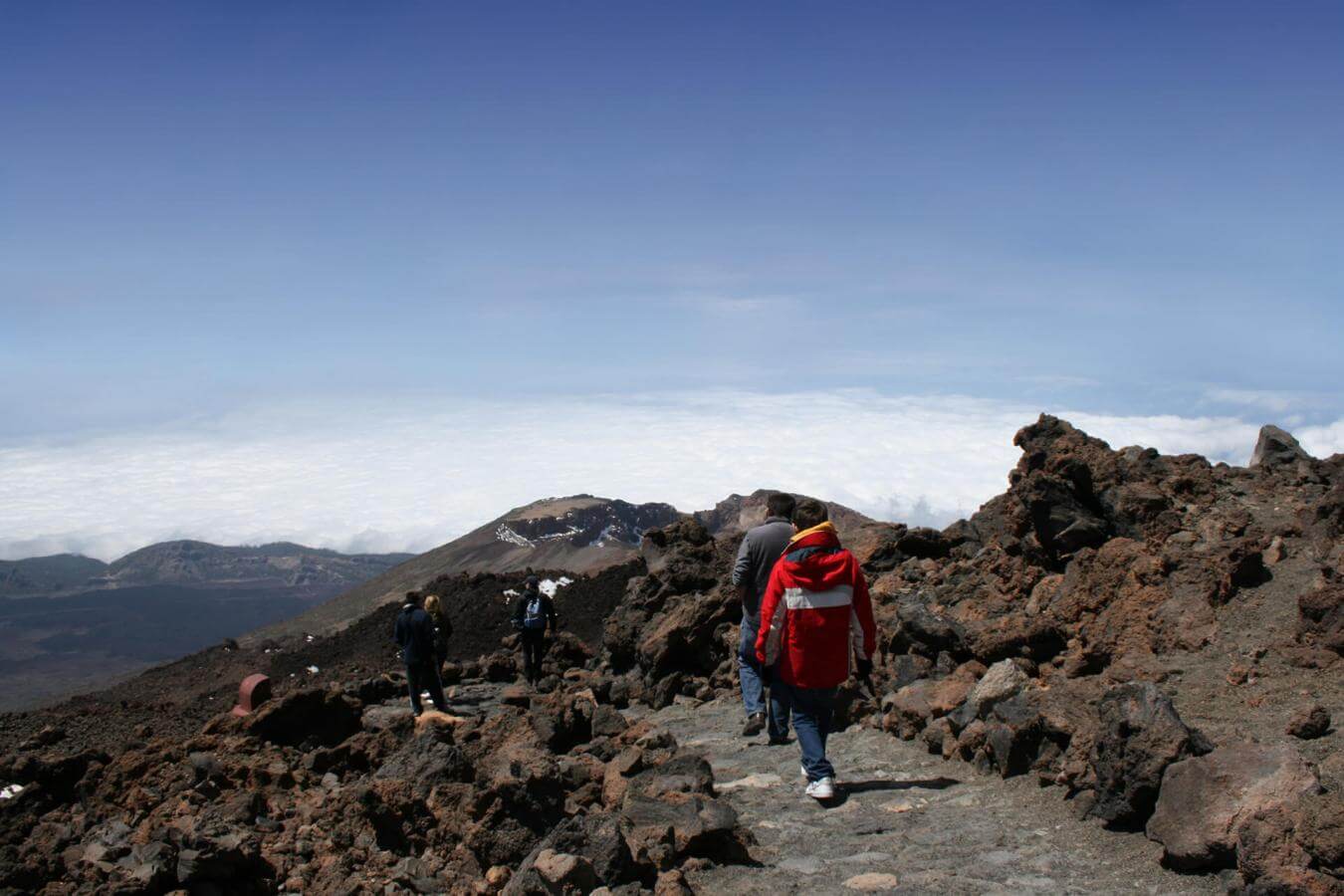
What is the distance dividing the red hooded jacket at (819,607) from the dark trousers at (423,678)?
314 inches

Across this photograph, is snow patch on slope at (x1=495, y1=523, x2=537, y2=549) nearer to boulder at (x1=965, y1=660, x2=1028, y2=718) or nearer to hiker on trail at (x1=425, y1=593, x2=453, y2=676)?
hiker on trail at (x1=425, y1=593, x2=453, y2=676)

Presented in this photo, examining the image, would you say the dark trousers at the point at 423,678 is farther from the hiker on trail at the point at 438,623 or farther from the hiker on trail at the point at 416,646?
the hiker on trail at the point at 438,623

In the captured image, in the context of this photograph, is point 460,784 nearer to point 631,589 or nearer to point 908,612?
point 908,612

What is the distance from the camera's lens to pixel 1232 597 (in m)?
9.70

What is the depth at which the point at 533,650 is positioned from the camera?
18.6 meters

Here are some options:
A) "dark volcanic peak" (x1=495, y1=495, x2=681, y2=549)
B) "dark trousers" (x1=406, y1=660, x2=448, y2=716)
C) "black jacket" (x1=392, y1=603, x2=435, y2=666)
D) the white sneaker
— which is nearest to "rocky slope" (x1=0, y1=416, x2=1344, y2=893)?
the white sneaker

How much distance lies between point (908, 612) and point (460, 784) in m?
5.30

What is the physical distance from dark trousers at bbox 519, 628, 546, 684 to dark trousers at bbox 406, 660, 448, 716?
10.8 feet

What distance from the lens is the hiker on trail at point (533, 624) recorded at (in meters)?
18.2

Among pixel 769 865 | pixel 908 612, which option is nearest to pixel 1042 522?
pixel 908 612

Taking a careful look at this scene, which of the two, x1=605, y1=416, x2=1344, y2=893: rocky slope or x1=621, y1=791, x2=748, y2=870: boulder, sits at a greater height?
x1=605, y1=416, x2=1344, y2=893: rocky slope

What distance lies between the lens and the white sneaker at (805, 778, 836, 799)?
7.72 m

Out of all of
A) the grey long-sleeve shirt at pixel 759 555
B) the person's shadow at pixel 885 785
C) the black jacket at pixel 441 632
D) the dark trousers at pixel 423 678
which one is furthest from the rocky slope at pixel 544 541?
the person's shadow at pixel 885 785

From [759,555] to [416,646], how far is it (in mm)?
6492
